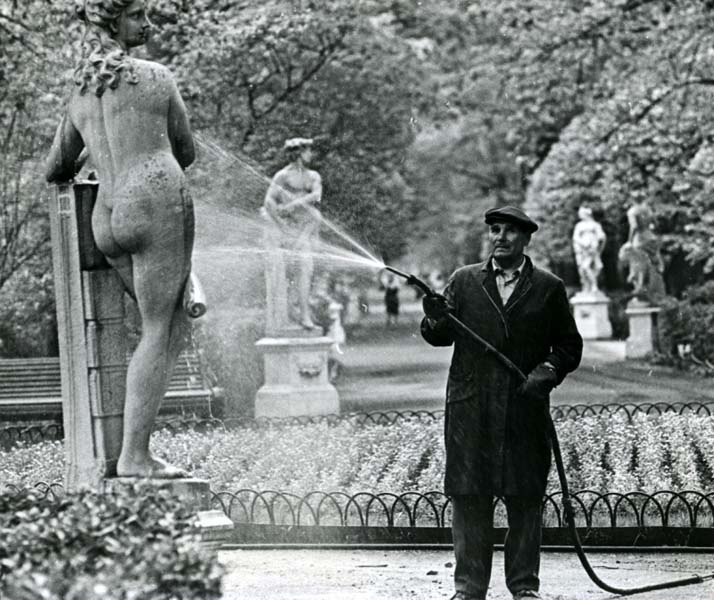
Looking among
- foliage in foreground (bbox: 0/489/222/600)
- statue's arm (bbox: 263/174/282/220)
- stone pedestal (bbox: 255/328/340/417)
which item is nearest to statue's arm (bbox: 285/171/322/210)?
statue's arm (bbox: 263/174/282/220)

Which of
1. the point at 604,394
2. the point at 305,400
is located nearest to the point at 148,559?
the point at 305,400

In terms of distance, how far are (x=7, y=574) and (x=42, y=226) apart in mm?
16088

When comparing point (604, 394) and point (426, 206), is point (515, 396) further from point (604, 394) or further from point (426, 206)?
point (426, 206)

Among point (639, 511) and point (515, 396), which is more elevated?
point (515, 396)

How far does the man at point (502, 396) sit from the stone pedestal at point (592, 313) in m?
28.5

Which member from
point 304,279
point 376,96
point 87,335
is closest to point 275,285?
point 304,279

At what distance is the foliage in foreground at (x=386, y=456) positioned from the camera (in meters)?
12.0

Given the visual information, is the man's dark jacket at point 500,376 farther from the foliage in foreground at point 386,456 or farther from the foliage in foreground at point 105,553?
the foliage in foreground at point 386,456

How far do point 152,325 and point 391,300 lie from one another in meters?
42.2

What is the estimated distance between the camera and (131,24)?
7473 millimetres

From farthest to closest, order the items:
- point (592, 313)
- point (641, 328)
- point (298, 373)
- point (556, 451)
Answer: point (592, 313) < point (641, 328) < point (298, 373) < point (556, 451)

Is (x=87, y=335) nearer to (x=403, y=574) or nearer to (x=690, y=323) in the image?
(x=403, y=574)

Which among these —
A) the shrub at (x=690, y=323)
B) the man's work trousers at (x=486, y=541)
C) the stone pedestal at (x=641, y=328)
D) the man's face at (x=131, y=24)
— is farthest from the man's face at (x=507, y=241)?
the stone pedestal at (x=641, y=328)

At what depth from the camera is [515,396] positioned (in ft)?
25.8
